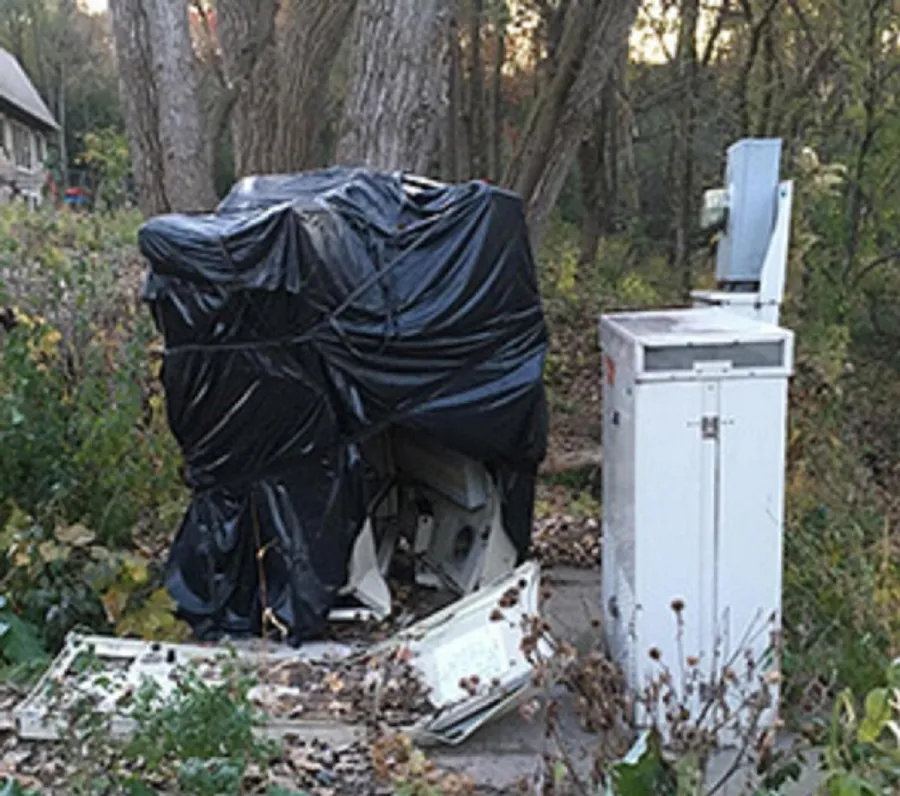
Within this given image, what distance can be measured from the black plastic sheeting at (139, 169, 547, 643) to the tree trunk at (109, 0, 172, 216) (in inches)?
118

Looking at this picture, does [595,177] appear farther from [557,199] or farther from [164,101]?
[164,101]

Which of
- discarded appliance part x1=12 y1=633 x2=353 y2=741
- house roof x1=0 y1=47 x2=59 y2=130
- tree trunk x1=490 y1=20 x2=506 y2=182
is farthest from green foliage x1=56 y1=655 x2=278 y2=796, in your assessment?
house roof x1=0 y1=47 x2=59 y2=130

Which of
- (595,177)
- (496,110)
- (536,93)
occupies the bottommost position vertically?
(595,177)

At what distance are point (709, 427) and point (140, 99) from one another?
505 cm

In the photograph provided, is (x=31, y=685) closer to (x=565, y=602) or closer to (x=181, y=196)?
(x=565, y=602)

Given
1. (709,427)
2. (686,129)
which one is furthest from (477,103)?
(709,427)

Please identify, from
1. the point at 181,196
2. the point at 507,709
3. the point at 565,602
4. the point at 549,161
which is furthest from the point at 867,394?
the point at 507,709

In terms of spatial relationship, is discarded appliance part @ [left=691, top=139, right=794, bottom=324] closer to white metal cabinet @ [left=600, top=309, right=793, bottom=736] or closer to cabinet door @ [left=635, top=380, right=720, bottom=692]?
white metal cabinet @ [left=600, top=309, right=793, bottom=736]

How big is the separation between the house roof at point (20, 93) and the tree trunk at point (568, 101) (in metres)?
26.2

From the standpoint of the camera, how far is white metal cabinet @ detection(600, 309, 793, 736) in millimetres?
3332

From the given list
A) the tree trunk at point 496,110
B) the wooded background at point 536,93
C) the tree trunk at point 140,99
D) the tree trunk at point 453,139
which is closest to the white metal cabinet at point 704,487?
the wooded background at point 536,93

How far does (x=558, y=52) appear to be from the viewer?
7.58m

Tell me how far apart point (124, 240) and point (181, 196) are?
123 inches

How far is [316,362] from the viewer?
13.1 feet
